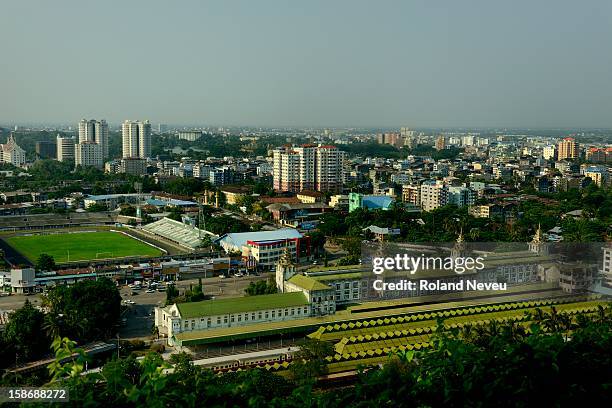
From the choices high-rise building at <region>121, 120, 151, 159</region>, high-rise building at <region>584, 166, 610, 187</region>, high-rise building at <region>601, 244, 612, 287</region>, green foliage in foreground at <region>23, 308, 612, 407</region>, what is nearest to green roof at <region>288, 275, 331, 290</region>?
high-rise building at <region>601, 244, 612, 287</region>

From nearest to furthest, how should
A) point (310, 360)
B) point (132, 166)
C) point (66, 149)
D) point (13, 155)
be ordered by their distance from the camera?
point (310, 360) → point (132, 166) → point (13, 155) → point (66, 149)

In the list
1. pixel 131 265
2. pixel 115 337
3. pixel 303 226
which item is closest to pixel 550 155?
pixel 303 226

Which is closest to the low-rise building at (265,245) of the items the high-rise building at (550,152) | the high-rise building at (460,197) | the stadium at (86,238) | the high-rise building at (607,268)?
the stadium at (86,238)

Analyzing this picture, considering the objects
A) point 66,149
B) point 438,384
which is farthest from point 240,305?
point 66,149

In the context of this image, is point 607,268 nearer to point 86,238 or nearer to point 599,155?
point 86,238

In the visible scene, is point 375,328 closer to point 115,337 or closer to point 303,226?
point 115,337

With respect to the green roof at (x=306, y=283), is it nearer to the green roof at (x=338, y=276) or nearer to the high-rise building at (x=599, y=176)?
the green roof at (x=338, y=276)

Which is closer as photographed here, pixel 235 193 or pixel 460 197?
pixel 460 197
